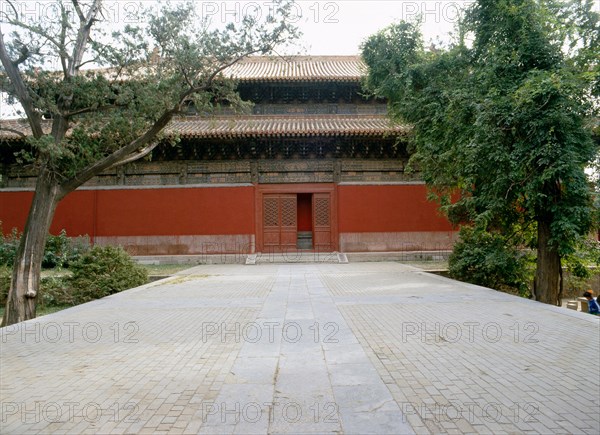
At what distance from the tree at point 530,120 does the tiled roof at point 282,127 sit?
4.90m

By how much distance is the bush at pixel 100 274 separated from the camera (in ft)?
25.5

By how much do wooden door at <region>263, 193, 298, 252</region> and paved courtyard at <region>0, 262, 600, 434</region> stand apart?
30.0 ft

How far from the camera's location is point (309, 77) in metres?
15.5

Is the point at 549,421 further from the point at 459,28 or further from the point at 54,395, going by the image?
the point at 459,28

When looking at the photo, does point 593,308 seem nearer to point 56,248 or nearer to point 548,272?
point 548,272

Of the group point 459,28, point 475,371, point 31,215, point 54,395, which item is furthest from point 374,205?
point 54,395

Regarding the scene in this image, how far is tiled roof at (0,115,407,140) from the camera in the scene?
13758mm

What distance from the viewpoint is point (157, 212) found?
49.3 ft

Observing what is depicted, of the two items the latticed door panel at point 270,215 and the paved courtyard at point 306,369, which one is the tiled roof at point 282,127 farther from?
the paved courtyard at point 306,369

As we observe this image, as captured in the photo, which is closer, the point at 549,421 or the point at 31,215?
the point at 549,421

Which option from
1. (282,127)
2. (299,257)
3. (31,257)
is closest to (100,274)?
(31,257)

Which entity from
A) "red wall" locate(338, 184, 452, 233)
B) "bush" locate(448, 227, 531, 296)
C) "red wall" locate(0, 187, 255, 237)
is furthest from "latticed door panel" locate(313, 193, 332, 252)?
"bush" locate(448, 227, 531, 296)

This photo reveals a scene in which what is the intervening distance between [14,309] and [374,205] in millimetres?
11710

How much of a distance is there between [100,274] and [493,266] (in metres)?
8.88
